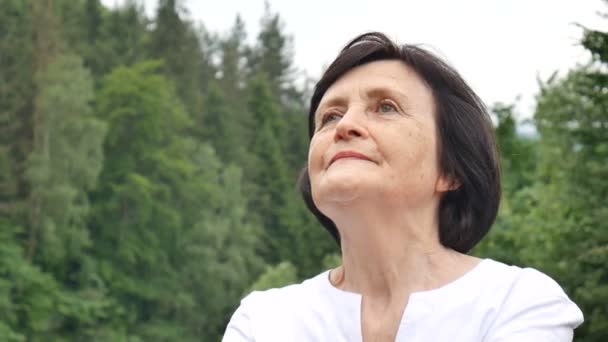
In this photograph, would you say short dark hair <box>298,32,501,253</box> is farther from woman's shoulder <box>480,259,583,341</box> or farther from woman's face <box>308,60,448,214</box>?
woman's shoulder <box>480,259,583,341</box>

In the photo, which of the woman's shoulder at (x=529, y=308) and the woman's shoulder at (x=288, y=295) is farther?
the woman's shoulder at (x=288, y=295)

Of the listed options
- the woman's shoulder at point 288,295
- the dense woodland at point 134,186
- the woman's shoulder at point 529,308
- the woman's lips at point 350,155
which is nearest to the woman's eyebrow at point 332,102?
the woman's lips at point 350,155

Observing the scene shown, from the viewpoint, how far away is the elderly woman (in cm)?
184

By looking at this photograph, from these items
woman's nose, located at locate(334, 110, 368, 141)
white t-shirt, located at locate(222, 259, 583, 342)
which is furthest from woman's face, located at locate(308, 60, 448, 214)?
white t-shirt, located at locate(222, 259, 583, 342)

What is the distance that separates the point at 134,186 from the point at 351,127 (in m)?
41.0

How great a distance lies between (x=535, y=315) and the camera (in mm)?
1802

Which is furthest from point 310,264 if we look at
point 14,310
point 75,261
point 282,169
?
point 14,310

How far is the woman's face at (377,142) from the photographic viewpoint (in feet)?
6.13

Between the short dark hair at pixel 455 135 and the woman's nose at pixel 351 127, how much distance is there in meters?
0.14

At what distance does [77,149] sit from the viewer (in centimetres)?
3856

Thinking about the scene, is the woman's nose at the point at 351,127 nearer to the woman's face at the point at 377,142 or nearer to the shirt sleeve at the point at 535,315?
the woman's face at the point at 377,142

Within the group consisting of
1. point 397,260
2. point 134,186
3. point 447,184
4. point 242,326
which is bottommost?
point 134,186

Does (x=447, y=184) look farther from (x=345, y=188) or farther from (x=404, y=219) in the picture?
(x=345, y=188)

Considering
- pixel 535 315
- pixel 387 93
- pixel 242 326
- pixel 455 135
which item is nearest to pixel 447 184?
pixel 455 135
